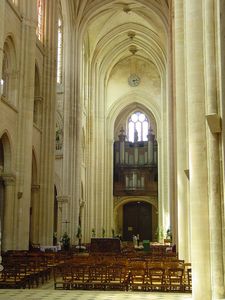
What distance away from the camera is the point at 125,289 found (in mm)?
13531

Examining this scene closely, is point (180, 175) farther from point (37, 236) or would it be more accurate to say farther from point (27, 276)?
point (37, 236)

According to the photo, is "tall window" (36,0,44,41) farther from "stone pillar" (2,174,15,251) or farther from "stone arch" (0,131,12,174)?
"stone pillar" (2,174,15,251)

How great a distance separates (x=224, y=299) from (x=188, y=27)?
7.11 metres

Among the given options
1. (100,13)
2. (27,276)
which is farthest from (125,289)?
(100,13)

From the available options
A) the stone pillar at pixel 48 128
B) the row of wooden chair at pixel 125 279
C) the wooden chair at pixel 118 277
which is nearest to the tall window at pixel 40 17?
the stone pillar at pixel 48 128

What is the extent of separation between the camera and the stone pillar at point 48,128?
25.5 meters

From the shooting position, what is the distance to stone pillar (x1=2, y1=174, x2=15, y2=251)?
2105 cm

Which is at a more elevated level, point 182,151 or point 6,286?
point 182,151

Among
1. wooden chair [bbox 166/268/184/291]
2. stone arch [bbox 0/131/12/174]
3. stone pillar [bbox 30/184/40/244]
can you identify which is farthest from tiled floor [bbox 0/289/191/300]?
stone pillar [bbox 30/184/40/244]

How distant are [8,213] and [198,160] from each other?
11.7 metres

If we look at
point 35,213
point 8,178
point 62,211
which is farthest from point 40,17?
point 62,211

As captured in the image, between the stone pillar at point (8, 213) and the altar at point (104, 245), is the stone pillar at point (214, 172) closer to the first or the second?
→ the stone pillar at point (8, 213)

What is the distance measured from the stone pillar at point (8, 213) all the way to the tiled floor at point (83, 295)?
28.0 feet

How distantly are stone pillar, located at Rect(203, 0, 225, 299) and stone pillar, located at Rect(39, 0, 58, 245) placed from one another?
16.1 m
